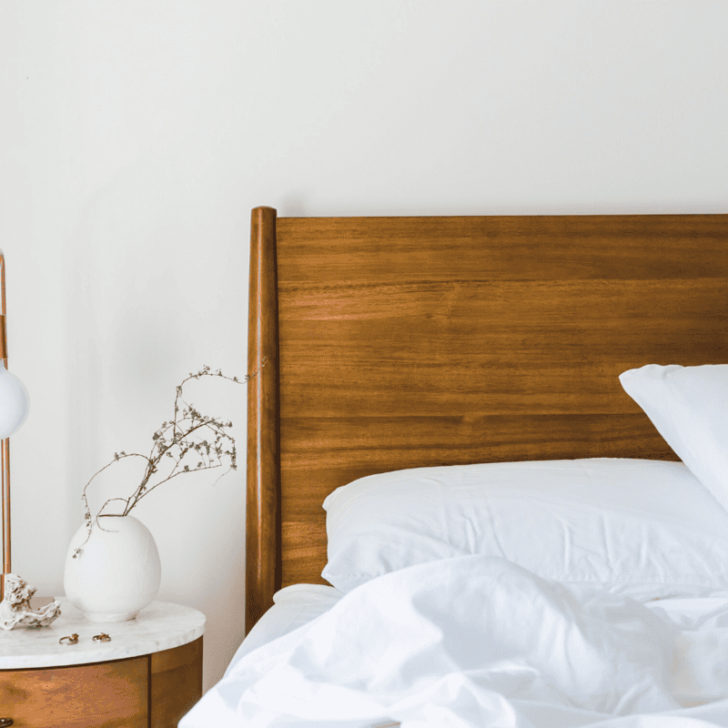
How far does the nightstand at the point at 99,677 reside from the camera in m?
1.09

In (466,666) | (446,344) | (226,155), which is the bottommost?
(466,666)

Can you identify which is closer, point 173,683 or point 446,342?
point 173,683

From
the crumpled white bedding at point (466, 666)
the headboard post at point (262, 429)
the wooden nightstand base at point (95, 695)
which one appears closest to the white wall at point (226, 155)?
the headboard post at point (262, 429)

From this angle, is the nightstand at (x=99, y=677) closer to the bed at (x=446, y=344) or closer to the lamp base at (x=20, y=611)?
the lamp base at (x=20, y=611)

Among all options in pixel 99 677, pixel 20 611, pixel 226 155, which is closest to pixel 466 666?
pixel 99 677

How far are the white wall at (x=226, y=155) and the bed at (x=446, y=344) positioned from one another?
0.14 meters

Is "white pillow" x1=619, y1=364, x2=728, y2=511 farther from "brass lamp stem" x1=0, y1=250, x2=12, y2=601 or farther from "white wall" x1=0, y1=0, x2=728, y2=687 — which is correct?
"brass lamp stem" x1=0, y1=250, x2=12, y2=601

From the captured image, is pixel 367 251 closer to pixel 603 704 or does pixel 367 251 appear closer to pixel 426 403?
pixel 426 403

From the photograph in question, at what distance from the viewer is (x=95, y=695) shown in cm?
111

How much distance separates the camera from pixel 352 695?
24.5 inches

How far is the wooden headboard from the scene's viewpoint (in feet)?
4.96

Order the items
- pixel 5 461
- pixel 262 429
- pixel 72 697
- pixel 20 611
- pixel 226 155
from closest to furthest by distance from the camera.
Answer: pixel 72 697, pixel 20 611, pixel 5 461, pixel 262 429, pixel 226 155

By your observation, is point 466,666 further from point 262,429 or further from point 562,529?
point 262,429

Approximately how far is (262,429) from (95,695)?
0.57 meters
